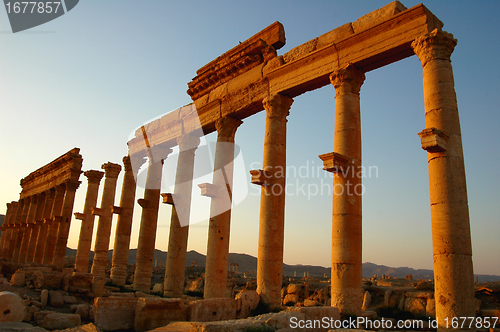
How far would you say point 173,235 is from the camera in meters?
18.8

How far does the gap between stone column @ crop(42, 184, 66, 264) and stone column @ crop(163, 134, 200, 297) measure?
1562cm

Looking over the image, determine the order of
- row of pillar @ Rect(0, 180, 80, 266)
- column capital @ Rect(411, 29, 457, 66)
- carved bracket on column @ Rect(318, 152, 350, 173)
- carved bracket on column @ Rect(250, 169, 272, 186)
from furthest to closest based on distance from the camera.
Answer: row of pillar @ Rect(0, 180, 80, 266) < carved bracket on column @ Rect(250, 169, 272, 186) < carved bracket on column @ Rect(318, 152, 350, 173) < column capital @ Rect(411, 29, 457, 66)

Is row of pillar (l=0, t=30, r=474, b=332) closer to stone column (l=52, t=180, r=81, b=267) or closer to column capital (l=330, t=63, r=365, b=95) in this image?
column capital (l=330, t=63, r=365, b=95)

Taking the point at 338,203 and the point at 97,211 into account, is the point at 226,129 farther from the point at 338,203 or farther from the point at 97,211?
the point at 97,211

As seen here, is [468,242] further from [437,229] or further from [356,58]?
[356,58]

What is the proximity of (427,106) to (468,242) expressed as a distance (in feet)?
11.9

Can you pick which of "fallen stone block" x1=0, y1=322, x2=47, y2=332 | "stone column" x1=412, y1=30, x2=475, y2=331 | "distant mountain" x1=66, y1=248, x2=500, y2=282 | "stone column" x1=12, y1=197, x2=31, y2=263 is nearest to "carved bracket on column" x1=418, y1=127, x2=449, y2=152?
"stone column" x1=412, y1=30, x2=475, y2=331

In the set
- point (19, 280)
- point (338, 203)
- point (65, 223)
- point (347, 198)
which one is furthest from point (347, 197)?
point (65, 223)

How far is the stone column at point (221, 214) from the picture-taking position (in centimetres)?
1528

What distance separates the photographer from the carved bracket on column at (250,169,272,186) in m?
13.7

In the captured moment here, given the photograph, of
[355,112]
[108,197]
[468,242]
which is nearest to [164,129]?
[108,197]

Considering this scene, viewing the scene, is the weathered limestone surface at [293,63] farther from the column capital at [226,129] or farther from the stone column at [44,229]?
the stone column at [44,229]

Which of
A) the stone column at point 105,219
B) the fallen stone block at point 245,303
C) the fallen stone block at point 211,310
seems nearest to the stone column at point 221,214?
the fallen stone block at point 245,303

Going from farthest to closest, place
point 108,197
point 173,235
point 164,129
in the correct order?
point 108,197 < point 164,129 < point 173,235
